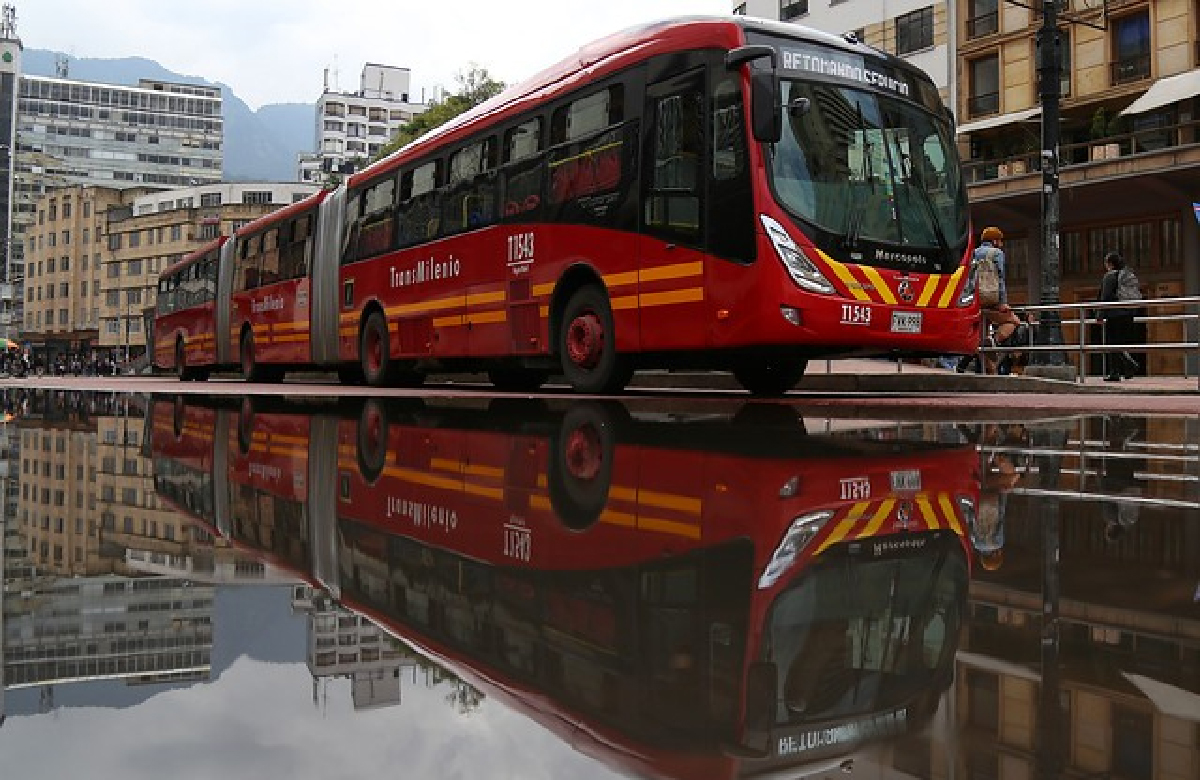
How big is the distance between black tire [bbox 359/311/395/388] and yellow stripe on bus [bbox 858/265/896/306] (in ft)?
27.4

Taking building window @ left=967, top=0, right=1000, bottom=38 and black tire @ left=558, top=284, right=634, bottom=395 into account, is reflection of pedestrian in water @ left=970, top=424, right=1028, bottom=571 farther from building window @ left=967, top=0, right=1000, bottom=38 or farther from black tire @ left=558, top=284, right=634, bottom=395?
building window @ left=967, top=0, right=1000, bottom=38

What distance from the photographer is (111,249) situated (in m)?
102

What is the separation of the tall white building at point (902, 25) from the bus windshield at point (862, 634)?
33254 millimetres

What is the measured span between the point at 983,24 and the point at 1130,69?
16.5 ft

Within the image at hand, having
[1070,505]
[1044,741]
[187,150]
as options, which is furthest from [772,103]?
[187,150]

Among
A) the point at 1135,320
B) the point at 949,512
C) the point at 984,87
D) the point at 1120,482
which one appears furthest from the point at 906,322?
the point at 984,87

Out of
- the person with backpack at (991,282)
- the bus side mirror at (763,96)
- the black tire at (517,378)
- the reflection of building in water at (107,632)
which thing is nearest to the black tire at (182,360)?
the black tire at (517,378)

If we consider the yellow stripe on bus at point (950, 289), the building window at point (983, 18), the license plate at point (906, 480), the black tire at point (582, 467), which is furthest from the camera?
→ the building window at point (983, 18)

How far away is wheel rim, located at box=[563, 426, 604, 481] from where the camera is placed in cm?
440

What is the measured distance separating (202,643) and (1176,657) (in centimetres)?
146

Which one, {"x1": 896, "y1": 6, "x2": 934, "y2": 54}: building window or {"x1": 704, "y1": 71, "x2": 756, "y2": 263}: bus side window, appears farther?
{"x1": 896, "y1": 6, "x2": 934, "y2": 54}: building window

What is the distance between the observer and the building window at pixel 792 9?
3944 centimetres

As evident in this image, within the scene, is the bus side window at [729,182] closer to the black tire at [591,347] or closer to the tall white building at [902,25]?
the black tire at [591,347]

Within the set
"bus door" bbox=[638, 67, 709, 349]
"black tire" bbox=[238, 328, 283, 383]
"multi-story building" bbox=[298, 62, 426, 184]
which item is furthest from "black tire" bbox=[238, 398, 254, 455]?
"multi-story building" bbox=[298, 62, 426, 184]
